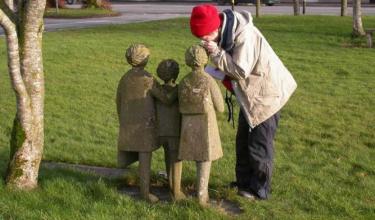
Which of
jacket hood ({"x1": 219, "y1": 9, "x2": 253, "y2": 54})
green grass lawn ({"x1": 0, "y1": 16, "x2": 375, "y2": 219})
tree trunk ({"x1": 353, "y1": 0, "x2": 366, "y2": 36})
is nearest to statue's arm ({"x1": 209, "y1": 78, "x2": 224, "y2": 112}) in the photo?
jacket hood ({"x1": 219, "y1": 9, "x2": 253, "y2": 54})

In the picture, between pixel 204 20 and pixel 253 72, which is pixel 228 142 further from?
pixel 204 20

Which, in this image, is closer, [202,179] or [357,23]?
[202,179]

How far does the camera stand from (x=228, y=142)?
6.57 metres

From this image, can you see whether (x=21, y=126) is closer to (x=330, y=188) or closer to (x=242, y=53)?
(x=242, y=53)

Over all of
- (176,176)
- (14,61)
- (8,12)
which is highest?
(8,12)

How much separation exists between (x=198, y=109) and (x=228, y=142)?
2.36 meters

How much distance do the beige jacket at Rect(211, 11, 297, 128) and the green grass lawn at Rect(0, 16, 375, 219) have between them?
28.7 inches

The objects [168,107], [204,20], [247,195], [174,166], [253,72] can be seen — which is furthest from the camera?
[247,195]

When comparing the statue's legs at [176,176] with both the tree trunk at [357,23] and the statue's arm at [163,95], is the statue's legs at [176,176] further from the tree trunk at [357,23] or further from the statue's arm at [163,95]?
the tree trunk at [357,23]

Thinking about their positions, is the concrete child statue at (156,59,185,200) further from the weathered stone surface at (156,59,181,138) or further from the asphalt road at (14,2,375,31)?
the asphalt road at (14,2,375,31)

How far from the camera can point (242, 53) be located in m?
4.21

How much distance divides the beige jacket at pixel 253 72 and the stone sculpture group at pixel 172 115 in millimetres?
162

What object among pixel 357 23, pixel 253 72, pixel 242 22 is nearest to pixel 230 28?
pixel 242 22

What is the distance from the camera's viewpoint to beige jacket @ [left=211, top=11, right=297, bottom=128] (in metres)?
4.21
